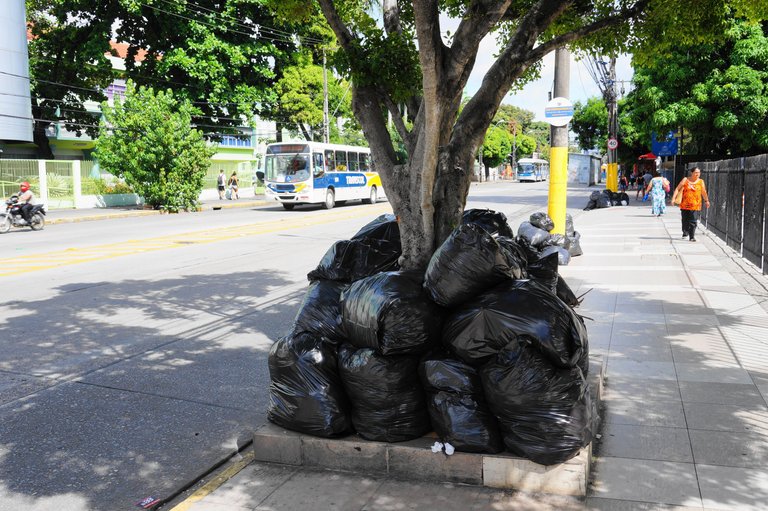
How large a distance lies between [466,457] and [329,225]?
1722cm

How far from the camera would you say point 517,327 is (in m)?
3.54

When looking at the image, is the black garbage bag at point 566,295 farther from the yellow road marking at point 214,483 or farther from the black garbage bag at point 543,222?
the black garbage bag at point 543,222

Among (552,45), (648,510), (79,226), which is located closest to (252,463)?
(648,510)

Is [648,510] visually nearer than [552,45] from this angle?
Yes

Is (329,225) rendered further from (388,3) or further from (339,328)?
(339,328)

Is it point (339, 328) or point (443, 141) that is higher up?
point (443, 141)

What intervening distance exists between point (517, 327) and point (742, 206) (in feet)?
35.4

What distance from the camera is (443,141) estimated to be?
4.93 meters

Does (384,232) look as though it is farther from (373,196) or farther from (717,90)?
(373,196)

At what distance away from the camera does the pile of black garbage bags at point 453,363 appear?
350 centimetres

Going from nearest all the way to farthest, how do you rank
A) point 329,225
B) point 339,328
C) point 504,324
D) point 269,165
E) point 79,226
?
point 504,324
point 339,328
point 329,225
point 79,226
point 269,165

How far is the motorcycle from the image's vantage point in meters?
19.4

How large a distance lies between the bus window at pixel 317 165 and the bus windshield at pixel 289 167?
347mm

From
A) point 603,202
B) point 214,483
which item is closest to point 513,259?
point 214,483
